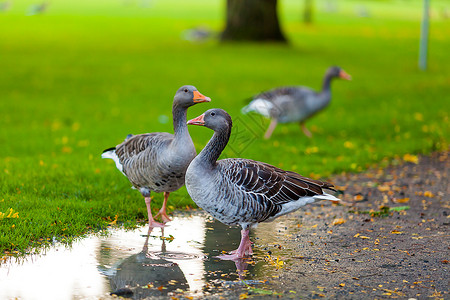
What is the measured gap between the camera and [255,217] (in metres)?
6.41

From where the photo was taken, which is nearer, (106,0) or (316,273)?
(316,273)

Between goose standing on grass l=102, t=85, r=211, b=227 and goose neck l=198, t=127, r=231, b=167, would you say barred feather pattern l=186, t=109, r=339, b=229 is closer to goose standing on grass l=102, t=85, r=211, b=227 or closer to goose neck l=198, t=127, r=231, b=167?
goose neck l=198, t=127, r=231, b=167

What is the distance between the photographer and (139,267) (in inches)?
238

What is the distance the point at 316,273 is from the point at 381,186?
431cm

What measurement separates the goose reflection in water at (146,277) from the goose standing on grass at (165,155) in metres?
1.11

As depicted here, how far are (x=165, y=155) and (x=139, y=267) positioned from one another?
5.15 feet

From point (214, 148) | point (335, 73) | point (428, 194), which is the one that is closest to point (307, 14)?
point (335, 73)

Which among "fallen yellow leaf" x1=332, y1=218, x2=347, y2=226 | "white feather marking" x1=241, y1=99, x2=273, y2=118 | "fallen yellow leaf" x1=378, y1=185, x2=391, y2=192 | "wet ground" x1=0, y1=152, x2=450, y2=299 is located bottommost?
"fallen yellow leaf" x1=378, y1=185, x2=391, y2=192

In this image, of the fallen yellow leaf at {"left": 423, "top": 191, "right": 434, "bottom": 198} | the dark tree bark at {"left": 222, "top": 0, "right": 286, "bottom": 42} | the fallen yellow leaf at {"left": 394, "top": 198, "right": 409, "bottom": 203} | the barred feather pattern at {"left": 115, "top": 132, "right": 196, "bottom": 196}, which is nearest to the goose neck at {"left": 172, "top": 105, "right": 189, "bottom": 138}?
the barred feather pattern at {"left": 115, "top": 132, "right": 196, "bottom": 196}

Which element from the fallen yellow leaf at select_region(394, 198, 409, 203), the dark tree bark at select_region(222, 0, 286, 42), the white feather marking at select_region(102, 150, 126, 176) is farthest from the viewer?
the dark tree bark at select_region(222, 0, 286, 42)

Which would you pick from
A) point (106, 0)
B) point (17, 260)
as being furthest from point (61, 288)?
point (106, 0)

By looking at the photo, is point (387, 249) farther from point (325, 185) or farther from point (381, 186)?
point (381, 186)

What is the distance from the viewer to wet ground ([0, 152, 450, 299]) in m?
5.43

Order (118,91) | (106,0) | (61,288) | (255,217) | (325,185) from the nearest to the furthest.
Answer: (61,288), (255,217), (325,185), (118,91), (106,0)
